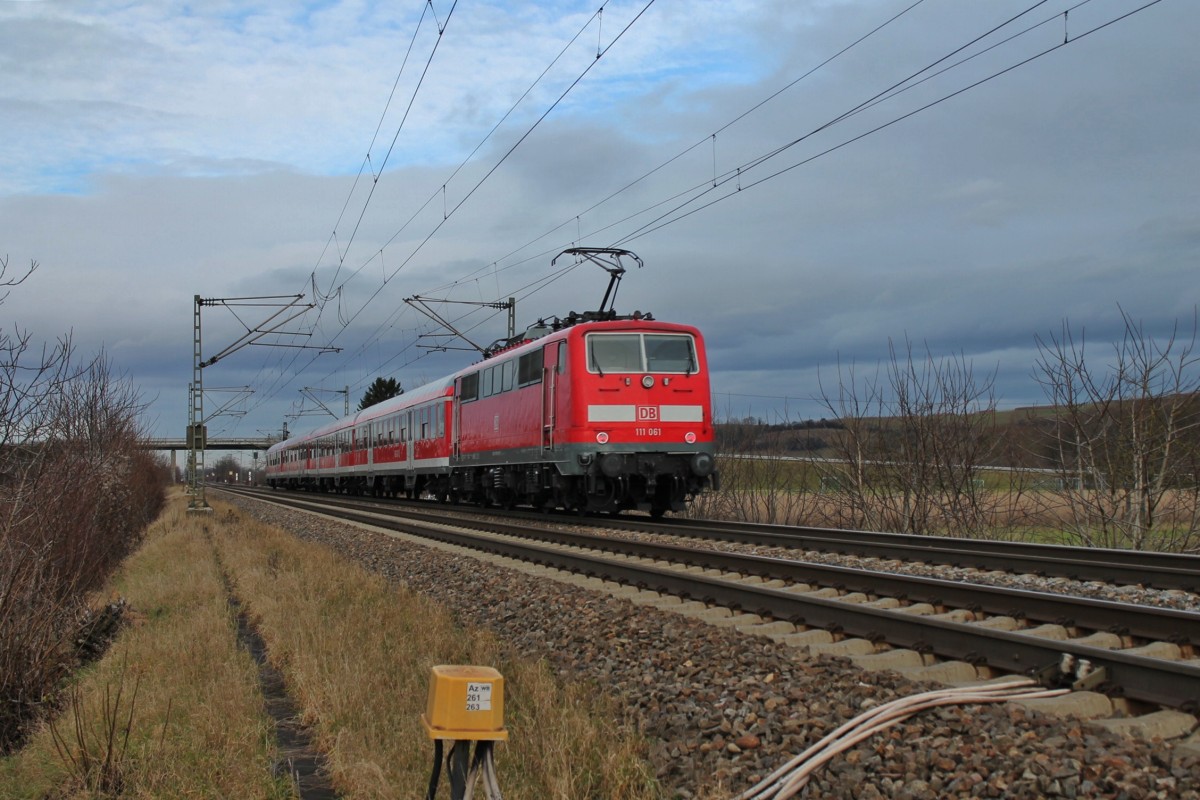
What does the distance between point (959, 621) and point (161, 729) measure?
537cm

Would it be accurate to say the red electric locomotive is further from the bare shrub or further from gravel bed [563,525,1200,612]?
the bare shrub

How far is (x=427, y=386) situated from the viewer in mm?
31938

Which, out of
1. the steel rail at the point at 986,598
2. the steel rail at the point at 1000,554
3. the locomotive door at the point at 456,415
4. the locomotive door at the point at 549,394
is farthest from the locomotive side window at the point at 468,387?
the steel rail at the point at 986,598

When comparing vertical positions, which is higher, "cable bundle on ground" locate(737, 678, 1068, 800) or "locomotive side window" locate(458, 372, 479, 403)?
"locomotive side window" locate(458, 372, 479, 403)

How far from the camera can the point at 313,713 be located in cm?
673

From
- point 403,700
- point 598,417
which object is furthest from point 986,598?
point 598,417

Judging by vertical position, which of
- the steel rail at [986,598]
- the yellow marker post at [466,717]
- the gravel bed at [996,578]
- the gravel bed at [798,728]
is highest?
the yellow marker post at [466,717]

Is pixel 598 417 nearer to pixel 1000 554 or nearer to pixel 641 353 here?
pixel 641 353

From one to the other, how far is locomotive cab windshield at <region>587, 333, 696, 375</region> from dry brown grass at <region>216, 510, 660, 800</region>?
7.18m

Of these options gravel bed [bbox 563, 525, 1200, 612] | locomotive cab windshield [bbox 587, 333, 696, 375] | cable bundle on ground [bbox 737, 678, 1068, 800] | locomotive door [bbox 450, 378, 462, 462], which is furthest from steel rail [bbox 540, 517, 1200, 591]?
locomotive door [bbox 450, 378, 462, 462]

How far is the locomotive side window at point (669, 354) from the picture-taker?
1808 cm

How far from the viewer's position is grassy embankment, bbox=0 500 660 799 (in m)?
5.12

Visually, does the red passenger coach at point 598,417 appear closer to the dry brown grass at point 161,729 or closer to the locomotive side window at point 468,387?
the locomotive side window at point 468,387

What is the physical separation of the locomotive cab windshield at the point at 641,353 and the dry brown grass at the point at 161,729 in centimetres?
866
